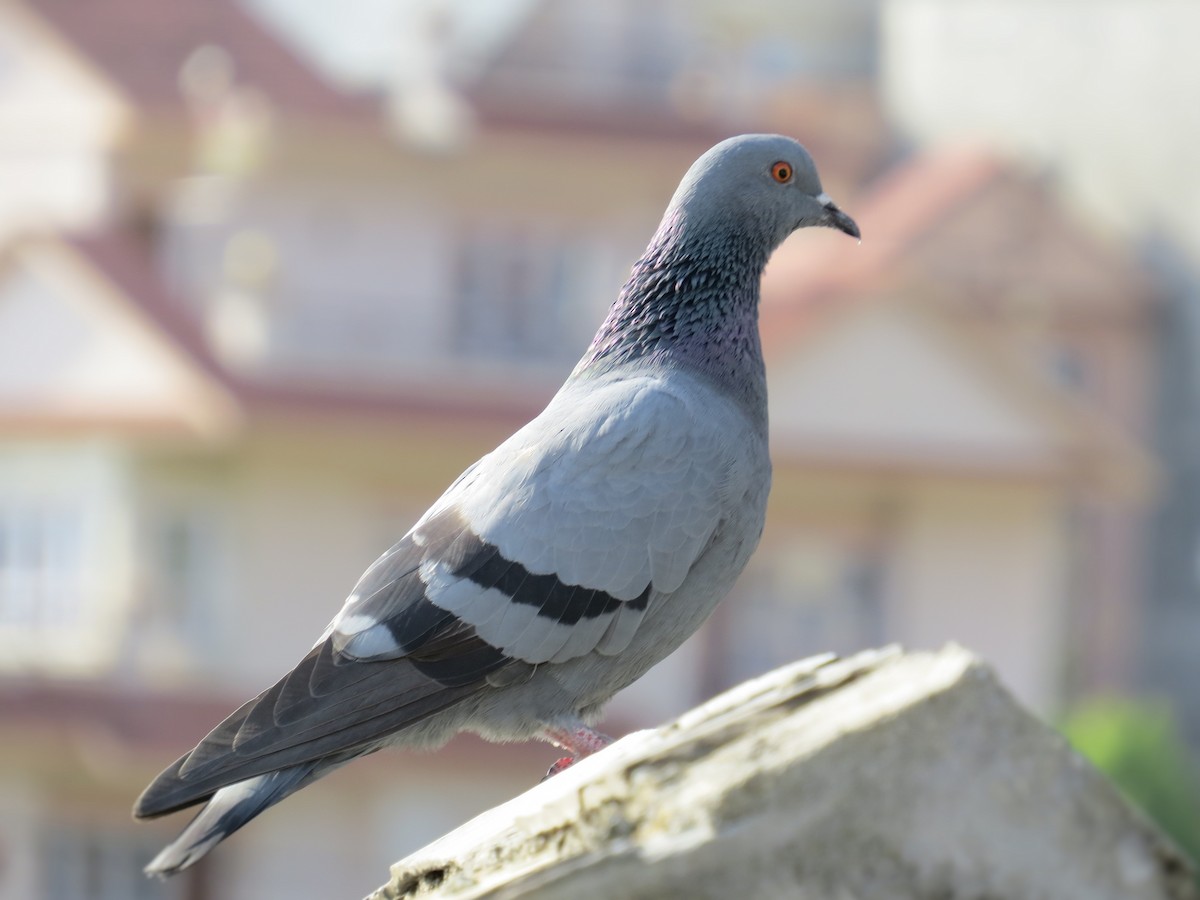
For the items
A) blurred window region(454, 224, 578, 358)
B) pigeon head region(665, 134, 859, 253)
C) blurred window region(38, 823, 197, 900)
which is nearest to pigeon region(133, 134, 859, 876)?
pigeon head region(665, 134, 859, 253)

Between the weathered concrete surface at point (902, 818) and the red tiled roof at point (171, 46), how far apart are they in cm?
2477

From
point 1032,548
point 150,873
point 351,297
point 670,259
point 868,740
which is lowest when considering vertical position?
point 868,740

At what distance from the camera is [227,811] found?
4.38m

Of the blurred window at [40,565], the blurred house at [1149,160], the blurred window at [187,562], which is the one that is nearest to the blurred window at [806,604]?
the blurred window at [187,562]

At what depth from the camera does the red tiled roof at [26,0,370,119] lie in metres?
26.6

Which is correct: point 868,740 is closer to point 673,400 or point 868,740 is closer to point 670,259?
point 673,400

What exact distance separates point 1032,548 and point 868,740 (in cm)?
2625

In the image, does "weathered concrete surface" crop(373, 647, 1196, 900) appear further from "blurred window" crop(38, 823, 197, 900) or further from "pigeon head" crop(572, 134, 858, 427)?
"blurred window" crop(38, 823, 197, 900)

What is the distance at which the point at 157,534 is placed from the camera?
25.9 metres

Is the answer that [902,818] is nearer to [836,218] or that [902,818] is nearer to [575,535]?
[575,535]

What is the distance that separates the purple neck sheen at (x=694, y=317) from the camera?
5539mm

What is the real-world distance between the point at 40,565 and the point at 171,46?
25.6 feet

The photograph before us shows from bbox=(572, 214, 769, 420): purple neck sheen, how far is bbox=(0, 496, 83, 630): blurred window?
21.2 meters

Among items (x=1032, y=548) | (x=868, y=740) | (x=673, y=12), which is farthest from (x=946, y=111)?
(x=868, y=740)
